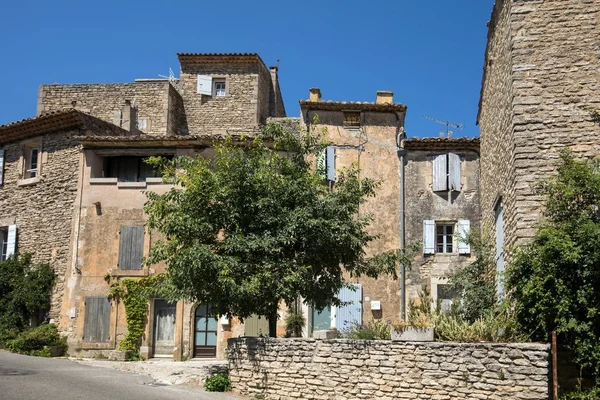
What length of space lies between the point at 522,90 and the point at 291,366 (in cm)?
685

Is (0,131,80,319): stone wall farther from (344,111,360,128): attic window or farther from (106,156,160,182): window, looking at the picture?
(344,111,360,128): attic window

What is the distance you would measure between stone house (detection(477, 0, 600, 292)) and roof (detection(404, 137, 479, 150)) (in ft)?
28.8

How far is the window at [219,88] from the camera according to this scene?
30998mm

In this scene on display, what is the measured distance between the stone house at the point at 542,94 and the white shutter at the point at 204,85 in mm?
18876

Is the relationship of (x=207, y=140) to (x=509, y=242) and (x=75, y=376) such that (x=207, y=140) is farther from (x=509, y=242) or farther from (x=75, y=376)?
(x=509, y=242)

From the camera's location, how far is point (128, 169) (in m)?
23.2

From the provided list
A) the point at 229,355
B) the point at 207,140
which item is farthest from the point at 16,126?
the point at 229,355

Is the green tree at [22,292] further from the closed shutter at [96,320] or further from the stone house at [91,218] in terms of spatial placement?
the closed shutter at [96,320]

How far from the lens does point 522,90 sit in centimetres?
1316

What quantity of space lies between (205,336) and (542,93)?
12.8 m

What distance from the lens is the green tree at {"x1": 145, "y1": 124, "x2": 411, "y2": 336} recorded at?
1430cm

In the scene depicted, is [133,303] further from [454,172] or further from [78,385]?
[454,172]

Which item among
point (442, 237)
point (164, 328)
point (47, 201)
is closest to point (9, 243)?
point (47, 201)

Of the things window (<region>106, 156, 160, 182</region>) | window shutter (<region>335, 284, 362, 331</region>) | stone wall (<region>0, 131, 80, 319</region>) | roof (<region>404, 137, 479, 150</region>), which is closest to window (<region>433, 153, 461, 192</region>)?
Answer: roof (<region>404, 137, 479, 150</region>)
